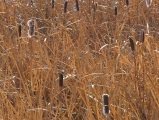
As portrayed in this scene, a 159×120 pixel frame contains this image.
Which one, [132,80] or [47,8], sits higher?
[47,8]

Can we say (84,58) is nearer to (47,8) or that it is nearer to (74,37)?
(74,37)

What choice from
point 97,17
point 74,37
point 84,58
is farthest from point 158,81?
point 97,17

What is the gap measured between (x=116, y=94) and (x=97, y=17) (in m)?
1.66

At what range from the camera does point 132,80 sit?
2139mm

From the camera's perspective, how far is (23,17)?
3797 mm

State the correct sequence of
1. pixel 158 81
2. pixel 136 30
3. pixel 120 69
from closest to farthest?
pixel 158 81 → pixel 120 69 → pixel 136 30

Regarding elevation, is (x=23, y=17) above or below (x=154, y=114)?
above

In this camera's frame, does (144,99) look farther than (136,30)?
No

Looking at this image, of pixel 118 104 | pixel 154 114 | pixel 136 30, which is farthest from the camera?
pixel 136 30

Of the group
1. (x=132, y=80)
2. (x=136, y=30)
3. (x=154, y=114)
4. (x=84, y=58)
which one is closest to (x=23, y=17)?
(x=136, y=30)

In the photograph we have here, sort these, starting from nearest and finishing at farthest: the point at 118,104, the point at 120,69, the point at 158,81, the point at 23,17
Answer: the point at 118,104 → the point at 158,81 → the point at 120,69 → the point at 23,17

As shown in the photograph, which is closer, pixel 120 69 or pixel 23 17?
pixel 120 69

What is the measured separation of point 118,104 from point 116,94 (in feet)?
0.17

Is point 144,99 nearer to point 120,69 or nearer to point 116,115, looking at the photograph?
point 116,115
